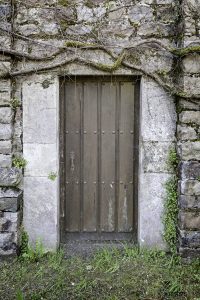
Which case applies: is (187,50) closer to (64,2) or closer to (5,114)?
(64,2)

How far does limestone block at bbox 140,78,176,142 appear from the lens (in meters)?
4.12

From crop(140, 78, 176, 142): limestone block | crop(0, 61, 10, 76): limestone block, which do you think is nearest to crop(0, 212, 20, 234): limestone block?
crop(0, 61, 10, 76): limestone block

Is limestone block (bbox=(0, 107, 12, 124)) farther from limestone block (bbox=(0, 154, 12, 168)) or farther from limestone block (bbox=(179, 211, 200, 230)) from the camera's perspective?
limestone block (bbox=(179, 211, 200, 230))

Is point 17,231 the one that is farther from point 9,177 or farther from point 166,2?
point 166,2

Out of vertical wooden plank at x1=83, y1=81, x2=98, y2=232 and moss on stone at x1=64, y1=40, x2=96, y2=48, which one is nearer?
moss on stone at x1=64, y1=40, x2=96, y2=48

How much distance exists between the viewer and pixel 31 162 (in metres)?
4.21

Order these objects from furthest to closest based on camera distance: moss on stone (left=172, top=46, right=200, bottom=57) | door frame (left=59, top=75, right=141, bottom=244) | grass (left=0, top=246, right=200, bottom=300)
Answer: door frame (left=59, top=75, right=141, bottom=244)
moss on stone (left=172, top=46, right=200, bottom=57)
grass (left=0, top=246, right=200, bottom=300)

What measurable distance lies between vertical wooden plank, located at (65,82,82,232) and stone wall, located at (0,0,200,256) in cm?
30

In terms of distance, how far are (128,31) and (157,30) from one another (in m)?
0.31

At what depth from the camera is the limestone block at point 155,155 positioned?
4176 mm

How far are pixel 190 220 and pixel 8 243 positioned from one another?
1950 mm

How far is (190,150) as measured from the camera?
3.97m

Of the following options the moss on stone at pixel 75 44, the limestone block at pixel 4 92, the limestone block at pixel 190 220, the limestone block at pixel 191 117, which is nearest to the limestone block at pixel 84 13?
the moss on stone at pixel 75 44

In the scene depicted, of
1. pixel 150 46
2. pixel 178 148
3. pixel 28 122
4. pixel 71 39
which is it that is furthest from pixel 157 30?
pixel 28 122
